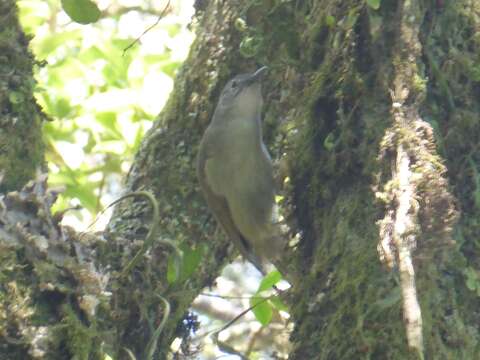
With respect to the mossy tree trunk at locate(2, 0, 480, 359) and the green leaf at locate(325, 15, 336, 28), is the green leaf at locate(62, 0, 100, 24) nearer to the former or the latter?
the mossy tree trunk at locate(2, 0, 480, 359)

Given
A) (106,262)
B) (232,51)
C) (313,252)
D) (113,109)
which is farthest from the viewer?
(113,109)

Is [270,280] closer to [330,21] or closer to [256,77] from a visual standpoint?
[256,77]

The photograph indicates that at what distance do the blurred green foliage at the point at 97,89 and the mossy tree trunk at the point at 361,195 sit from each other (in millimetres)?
1701

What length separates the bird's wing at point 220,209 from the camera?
378 cm

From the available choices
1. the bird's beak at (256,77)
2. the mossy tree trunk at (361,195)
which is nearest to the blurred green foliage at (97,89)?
the bird's beak at (256,77)

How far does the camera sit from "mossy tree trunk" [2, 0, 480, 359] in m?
2.43

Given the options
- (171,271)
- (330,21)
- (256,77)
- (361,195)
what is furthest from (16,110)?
(361,195)

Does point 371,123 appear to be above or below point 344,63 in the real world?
below

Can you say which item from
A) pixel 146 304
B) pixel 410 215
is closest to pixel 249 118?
pixel 146 304

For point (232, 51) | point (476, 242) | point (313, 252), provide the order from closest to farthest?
point (476, 242), point (313, 252), point (232, 51)

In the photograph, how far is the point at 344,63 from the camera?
279cm

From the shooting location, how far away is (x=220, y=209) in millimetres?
3844

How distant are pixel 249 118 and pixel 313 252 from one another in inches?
52.0

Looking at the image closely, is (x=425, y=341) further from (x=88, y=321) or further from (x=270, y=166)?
(x=270, y=166)
